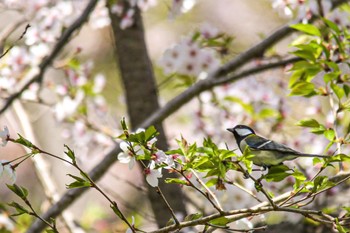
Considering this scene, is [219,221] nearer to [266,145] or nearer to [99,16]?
[266,145]

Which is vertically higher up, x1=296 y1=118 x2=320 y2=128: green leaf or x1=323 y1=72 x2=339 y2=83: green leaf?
x1=323 y1=72 x2=339 y2=83: green leaf

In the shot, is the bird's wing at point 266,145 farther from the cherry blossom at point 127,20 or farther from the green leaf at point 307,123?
the cherry blossom at point 127,20

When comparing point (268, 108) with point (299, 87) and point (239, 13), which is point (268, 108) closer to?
point (299, 87)

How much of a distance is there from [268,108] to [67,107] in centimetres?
142

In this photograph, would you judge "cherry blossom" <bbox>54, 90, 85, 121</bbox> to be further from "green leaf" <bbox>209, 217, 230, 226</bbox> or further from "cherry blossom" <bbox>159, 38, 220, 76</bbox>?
"green leaf" <bbox>209, 217, 230, 226</bbox>

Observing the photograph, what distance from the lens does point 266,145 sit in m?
2.28

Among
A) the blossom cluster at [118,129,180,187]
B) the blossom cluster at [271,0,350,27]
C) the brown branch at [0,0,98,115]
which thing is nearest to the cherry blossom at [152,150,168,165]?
the blossom cluster at [118,129,180,187]

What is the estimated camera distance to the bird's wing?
7.39ft

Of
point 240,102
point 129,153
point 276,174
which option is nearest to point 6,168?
point 129,153

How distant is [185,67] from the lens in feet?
14.7

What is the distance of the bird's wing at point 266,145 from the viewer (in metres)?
2.25

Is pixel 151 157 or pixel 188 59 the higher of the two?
pixel 151 157

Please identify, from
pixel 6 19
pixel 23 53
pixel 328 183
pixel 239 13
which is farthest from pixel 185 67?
pixel 239 13

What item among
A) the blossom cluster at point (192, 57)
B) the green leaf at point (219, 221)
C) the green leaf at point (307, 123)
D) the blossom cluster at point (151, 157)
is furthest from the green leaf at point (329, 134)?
the blossom cluster at point (192, 57)
